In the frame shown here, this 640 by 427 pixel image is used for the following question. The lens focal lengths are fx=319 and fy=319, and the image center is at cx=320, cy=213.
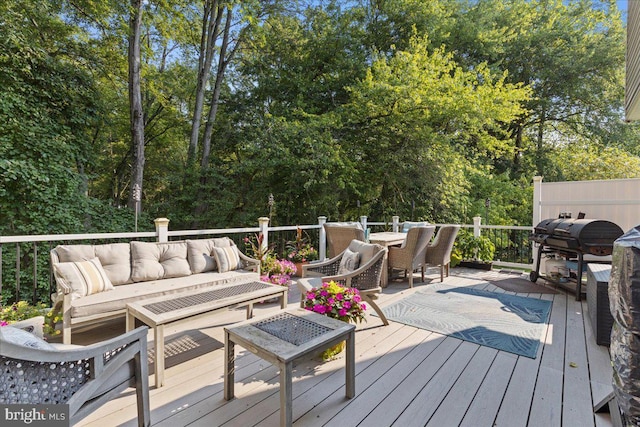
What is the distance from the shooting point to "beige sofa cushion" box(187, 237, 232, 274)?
3.67m

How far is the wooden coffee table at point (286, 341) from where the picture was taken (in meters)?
1.64

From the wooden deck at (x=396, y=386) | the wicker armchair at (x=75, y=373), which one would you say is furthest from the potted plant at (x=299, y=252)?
the wicker armchair at (x=75, y=373)

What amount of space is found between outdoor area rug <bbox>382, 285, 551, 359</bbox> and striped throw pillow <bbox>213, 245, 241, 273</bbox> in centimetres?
191

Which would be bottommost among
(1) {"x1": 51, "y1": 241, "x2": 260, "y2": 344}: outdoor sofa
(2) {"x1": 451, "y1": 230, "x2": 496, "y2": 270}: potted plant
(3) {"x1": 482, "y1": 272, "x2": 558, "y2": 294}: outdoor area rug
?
(3) {"x1": 482, "y1": 272, "x2": 558, "y2": 294}: outdoor area rug

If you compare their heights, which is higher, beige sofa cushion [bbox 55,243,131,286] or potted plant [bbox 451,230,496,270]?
beige sofa cushion [bbox 55,243,131,286]

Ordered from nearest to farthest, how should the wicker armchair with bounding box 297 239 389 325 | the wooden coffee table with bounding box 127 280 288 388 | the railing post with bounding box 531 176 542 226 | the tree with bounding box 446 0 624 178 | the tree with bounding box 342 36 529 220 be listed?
the wooden coffee table with bounding box 127 280 288 388 → the wicker armchair with bounding box 297 239 389 325 → the railing post with bounding box 531 176 542 226 → the tree with bounding box 342 36 529 220 → the tree with bounding box 446 0 624 178

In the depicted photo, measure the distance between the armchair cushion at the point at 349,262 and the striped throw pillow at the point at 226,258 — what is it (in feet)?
4.25

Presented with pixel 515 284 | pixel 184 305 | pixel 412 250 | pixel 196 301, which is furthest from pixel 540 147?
pixel 184 305

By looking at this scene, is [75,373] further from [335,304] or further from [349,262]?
[349,262]

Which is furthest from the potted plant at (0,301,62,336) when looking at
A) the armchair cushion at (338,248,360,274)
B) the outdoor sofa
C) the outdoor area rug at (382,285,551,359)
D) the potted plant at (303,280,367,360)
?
the outdoor area rug at (382,285,551,359)

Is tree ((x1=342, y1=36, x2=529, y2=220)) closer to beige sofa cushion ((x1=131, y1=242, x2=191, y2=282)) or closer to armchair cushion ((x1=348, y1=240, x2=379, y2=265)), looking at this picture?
armchair cushion ((x1=348, y1=240, x2=379, y2=265))

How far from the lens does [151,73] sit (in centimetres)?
945

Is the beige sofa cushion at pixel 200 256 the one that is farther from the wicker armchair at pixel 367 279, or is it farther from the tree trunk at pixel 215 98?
the tree trunk at pixel 215 98

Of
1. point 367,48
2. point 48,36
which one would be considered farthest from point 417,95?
point 48,36
